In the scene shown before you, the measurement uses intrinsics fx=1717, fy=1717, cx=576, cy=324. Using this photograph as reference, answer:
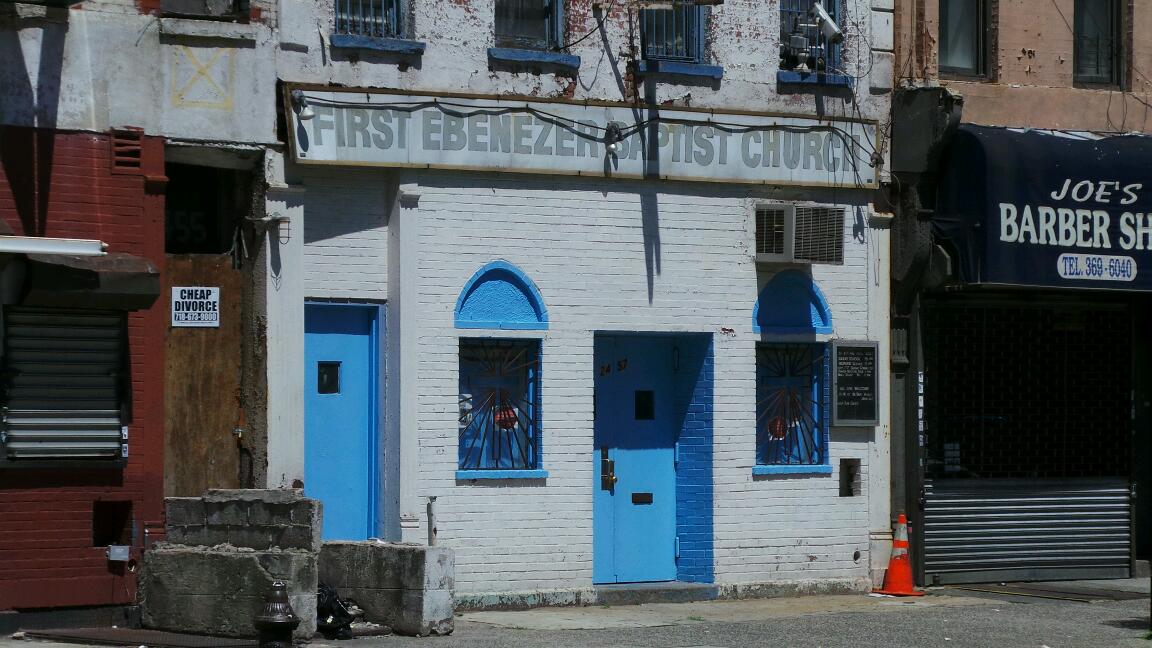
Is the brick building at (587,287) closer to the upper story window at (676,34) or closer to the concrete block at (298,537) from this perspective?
the upper story window at (676,34)

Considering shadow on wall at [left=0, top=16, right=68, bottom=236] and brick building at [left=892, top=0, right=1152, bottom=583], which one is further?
brick building at [left=892, top=0, right=1152, bottom=583]

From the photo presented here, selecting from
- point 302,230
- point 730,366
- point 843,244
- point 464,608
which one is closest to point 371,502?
point 464,608

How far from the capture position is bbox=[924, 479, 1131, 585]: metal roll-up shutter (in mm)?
17234

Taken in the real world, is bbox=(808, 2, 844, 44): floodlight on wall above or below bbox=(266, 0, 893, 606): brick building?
above

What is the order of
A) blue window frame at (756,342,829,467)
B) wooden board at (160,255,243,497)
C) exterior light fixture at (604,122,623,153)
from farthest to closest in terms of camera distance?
blue window frame at (756,342,829,467), exterior light fixture at (604,122,623,153), wooden board at (160,255,243,497)

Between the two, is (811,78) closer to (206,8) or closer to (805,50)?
(805,50)

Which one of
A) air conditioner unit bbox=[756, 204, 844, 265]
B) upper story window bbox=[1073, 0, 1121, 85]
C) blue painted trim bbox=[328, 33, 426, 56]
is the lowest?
air conditioner unit bbox=[756, 204, 844, 265]

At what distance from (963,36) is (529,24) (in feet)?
16.0

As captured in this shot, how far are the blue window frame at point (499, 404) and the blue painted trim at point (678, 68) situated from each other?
2.70 metres

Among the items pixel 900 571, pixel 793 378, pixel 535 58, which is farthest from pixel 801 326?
pixel 535 58

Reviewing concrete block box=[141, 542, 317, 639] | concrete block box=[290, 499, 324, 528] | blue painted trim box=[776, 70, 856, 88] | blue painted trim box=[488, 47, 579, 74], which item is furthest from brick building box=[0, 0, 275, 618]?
blue painted trim box=[776, 70, 856, 88]

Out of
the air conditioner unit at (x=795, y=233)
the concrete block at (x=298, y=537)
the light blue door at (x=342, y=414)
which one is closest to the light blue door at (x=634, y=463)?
the air conditioner unit at (x=795, y=233)

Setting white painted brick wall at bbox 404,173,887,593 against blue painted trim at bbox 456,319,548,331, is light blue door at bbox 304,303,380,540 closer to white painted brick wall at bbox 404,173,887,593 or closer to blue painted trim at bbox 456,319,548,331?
white painted brick wall at bbox 404,173,887,593

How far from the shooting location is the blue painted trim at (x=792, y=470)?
53.2 ft
